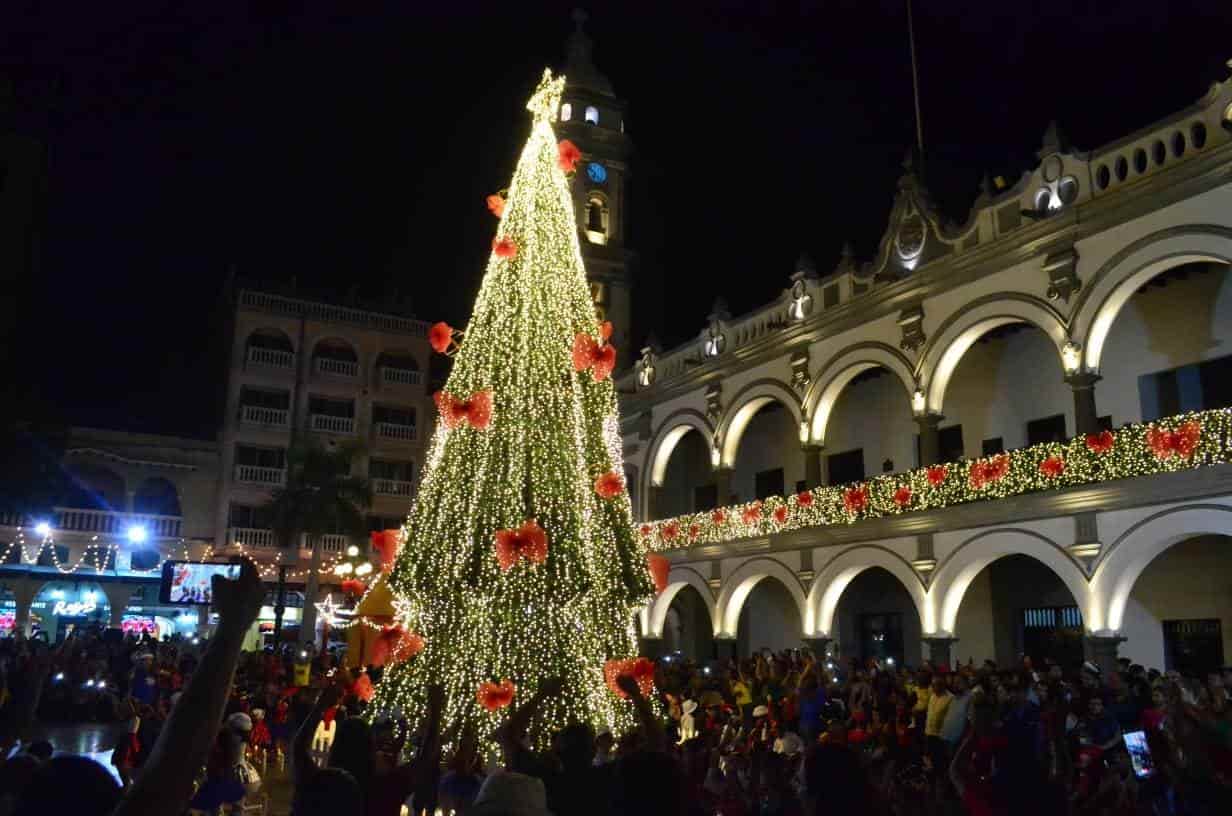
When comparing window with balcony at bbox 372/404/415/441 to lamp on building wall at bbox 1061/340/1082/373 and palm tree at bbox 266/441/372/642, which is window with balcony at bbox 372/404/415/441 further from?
lamp on building wall at bbox 1061/340/1082/373

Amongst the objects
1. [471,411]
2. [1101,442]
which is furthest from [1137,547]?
[471,411]

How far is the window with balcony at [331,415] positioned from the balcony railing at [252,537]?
14.2ft

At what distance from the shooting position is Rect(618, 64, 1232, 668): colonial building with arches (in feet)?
53.1

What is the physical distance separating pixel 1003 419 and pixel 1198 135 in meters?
7.48

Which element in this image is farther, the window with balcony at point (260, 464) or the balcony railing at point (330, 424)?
the balcony railing at point (330, 424)

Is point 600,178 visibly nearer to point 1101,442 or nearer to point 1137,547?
point 1101,442

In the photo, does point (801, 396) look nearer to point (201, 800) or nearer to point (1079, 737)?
point (1079, 737)

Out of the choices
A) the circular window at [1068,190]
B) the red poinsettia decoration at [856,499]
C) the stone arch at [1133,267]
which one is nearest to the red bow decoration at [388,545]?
the red poinsettia decoration at [856,499]

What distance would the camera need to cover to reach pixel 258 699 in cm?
1667

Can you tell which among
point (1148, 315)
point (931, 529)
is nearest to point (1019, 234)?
point (1148, 315)

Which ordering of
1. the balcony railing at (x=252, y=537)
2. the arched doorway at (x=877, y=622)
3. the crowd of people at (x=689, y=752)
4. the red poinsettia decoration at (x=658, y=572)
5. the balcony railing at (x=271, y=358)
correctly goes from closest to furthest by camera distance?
the crowd of people at (x=689, y=752), the red poinsettia decoration at (x=658, y=572), the arched doorway at (x=877, y=622), the balcony railing at (x=252, y=537), the balcony railing at (x=271, y=358)

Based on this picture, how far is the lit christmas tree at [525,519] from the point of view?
40.2 feet

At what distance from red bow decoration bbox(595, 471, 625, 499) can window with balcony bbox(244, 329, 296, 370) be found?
27.9 metres

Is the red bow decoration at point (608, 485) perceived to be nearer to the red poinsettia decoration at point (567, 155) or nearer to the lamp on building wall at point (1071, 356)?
the red poinsettia decoration at point (567, 155)
